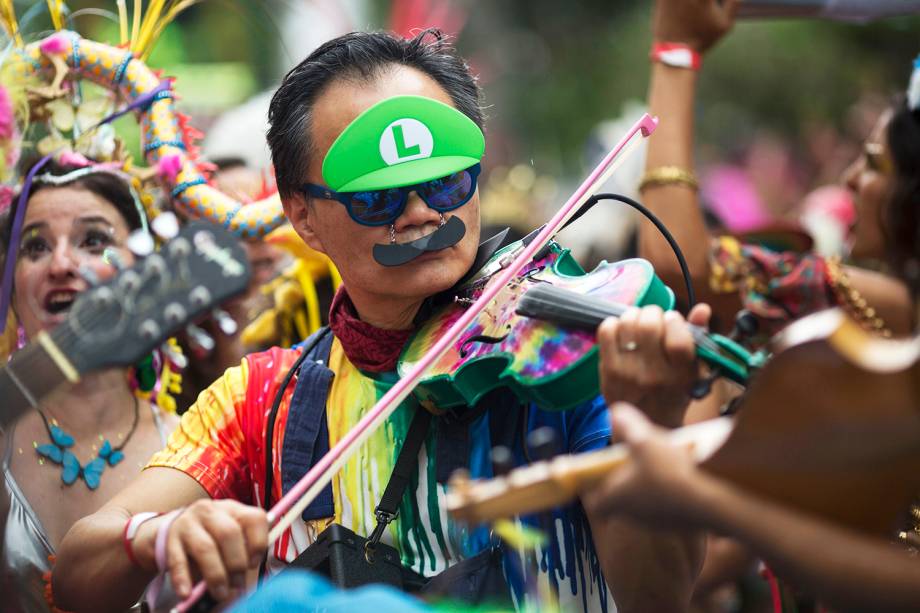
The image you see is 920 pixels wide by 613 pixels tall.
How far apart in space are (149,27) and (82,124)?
36 cm

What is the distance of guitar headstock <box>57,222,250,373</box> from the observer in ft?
7.47

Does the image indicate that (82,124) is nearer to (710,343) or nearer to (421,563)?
(421,563)

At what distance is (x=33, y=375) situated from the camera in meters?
2.48

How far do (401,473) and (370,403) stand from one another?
216 mm

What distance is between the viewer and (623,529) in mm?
2199

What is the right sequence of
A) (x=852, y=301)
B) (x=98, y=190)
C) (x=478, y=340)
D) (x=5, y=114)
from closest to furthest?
1. (x=478, y=340)
2. (x=852, y=301)
3. (x=5, y=114)
4. (x=98, y=190)

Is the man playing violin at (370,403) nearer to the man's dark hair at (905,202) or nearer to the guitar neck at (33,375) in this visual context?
the guitar neck at (33,375)

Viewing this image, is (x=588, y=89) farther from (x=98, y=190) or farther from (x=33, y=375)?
(x=33, y=375)

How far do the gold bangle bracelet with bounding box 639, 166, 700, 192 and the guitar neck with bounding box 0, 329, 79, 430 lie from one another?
201 centimetres

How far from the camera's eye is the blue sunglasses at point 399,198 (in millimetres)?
2520

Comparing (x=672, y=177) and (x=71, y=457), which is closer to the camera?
(x=71, y=457)

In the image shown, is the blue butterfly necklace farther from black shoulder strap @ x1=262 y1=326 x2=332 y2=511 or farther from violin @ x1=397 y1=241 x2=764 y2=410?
violin @ x1=397 y1=241 x2=764 y2=410

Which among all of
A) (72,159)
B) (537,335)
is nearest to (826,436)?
(537,335)

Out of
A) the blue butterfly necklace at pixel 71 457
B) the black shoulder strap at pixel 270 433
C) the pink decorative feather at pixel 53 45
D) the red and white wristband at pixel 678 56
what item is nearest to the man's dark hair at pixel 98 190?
the pink decorative feather at pixel 53 45
